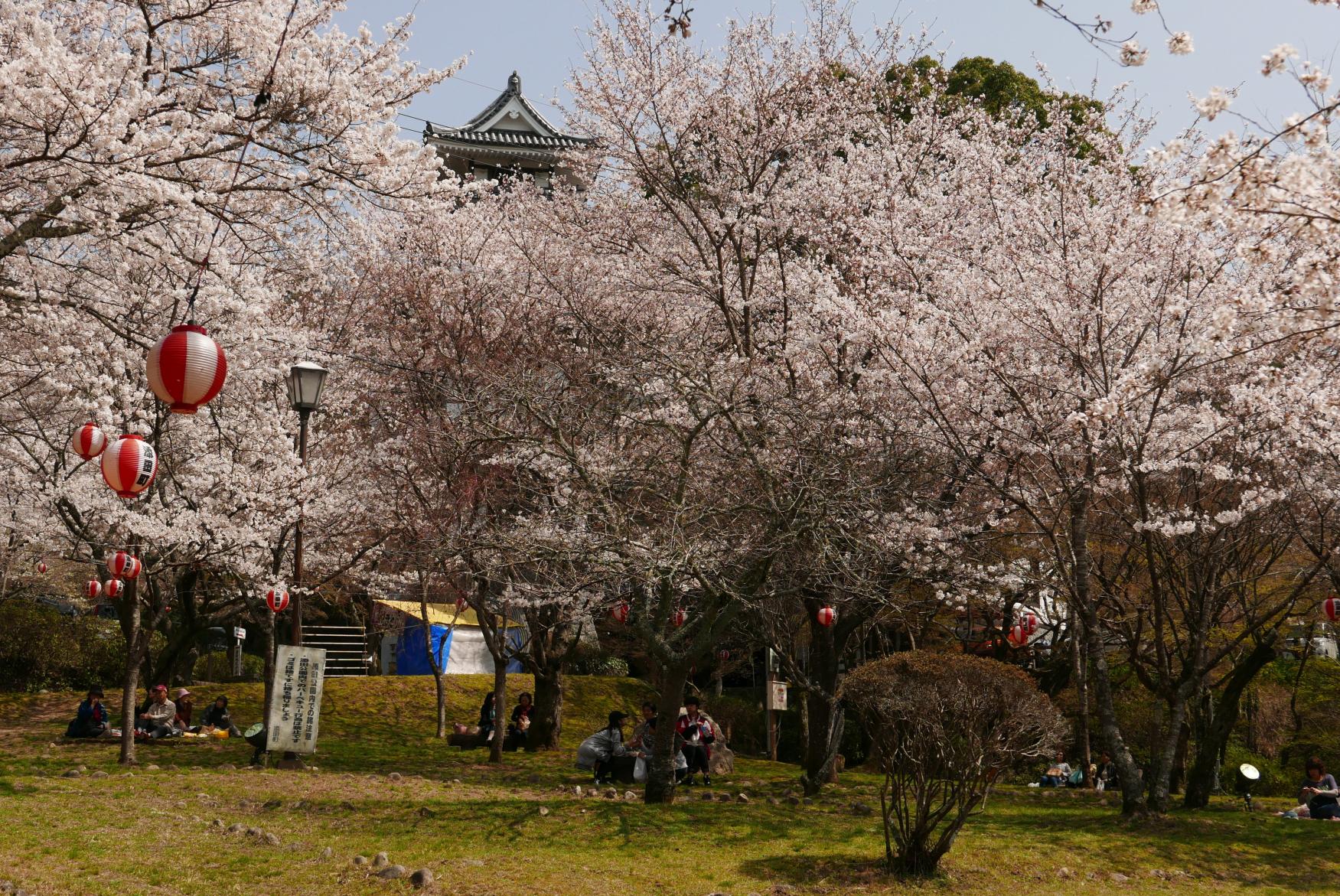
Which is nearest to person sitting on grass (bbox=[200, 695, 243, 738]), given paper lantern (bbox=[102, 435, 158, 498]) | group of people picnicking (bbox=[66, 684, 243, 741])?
group of people picnicking (bbox=[66, 684, 243, 741])

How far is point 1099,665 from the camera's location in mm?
12016

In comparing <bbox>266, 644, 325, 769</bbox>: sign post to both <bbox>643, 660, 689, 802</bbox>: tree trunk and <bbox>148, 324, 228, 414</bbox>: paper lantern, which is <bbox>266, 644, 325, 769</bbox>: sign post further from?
<bbox>148, 324, 228, 414</bbox>: paper lantern

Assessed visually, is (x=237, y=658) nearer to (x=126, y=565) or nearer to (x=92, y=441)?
(x=126, y=565)

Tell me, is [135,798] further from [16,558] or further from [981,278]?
[16,558]

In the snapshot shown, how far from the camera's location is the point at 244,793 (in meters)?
11.3

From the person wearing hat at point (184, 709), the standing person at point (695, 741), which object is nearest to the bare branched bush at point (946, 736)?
the standing person at point (695, 741)

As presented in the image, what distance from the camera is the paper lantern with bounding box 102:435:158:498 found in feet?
30.8

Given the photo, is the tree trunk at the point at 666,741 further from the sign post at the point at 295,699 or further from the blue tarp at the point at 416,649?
the blue tarp at the point at 416,649

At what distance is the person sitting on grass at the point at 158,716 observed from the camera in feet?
51.9

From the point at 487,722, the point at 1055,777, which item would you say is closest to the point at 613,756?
the point at 487,722

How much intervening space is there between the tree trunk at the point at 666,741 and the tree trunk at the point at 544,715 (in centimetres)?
546

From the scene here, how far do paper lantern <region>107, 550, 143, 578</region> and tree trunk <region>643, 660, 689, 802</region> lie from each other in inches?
254

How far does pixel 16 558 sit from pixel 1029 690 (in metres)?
19.1

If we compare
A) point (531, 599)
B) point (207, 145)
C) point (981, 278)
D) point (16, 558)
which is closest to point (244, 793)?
point (531, 599)
